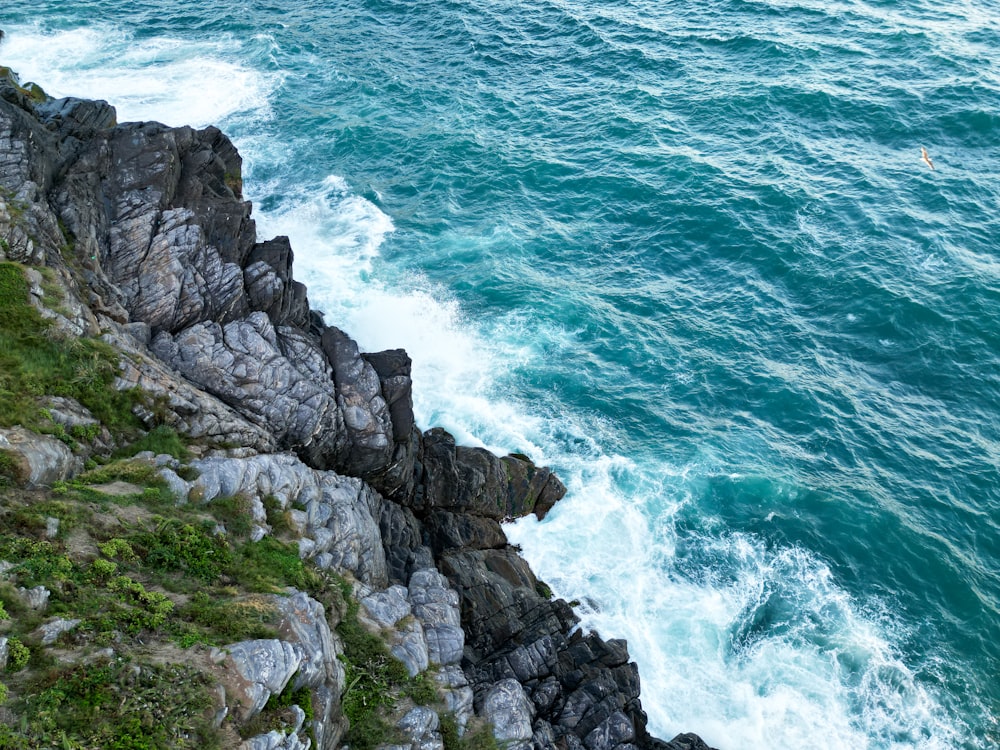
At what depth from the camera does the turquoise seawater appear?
140 ft

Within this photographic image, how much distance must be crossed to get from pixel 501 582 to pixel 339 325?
81.7 ft

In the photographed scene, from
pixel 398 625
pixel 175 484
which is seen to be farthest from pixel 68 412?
pixel 398 625

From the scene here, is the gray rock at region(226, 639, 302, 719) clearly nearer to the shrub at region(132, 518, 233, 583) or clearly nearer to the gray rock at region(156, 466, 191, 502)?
the shrub at region(132, 518, 233, 583)

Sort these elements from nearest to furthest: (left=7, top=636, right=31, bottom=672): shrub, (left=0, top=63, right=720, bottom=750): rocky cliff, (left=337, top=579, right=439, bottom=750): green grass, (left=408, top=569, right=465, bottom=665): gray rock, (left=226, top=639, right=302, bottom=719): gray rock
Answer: (left=7, top=636, right=31, bottom=672): shrub → (left=226, top=639, right=302, bottom=719): gray rock → (left=0, top=63, right=720, bottom=750): rocky cliff → (left=337, top=579, right=439, bottom=750): green grass → (left=408, top=569, right=465, bottom=665): gray rock

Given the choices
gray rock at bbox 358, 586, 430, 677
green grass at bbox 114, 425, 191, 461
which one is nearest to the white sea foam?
green grass at bbox 114, 425, 191, 461

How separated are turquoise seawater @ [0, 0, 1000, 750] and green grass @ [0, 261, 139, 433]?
→ 22551mm

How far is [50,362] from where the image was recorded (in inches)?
1187

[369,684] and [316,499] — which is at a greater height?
[316,499]

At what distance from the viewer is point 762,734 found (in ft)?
126

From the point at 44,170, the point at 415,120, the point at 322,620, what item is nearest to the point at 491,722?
the point at 322,620

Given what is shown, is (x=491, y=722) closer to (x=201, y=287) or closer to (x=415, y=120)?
(x=201, y=287)

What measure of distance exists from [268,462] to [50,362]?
8855 millimetres

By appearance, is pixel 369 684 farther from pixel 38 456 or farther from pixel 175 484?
pixel 38 456

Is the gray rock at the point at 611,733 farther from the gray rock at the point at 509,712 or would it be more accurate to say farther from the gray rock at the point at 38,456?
the gray rock at the point at 38,456
